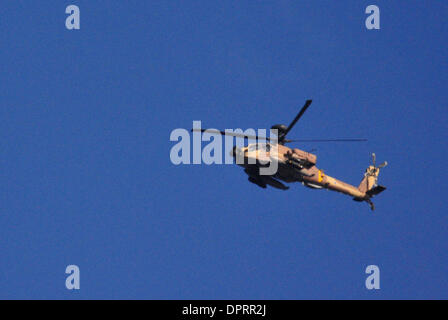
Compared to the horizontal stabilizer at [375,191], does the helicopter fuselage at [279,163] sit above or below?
above

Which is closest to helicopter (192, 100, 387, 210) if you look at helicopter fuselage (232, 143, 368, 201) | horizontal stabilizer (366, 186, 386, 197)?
helicopter fuselage (232, 143, 368, 201)

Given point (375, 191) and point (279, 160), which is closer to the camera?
point (279, 160)

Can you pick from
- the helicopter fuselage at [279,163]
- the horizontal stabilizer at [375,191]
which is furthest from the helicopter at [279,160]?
the horizontal stabilizer at [375,191]

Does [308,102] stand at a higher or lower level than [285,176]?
higher

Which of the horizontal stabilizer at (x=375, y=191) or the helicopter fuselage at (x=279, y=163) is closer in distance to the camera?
the helicopter fuselage at (x=279, y=163)

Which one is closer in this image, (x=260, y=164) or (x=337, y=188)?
(x=260, y=164)

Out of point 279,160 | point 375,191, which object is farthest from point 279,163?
point 375,191

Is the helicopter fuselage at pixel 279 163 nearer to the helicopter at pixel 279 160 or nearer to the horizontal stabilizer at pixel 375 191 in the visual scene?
the helicopter at pixel 279 160

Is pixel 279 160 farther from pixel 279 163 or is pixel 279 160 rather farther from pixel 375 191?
pixel 375 191
